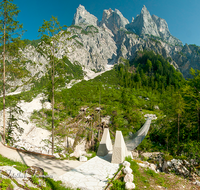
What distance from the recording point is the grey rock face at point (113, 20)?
456 feet

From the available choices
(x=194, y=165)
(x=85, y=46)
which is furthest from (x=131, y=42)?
(x=194, y=165)

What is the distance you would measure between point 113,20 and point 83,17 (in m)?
36.4

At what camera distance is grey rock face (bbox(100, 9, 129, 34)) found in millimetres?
139000

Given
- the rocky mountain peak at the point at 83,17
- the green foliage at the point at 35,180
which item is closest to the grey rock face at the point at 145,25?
the rocky mountain peak at the point at 83,17

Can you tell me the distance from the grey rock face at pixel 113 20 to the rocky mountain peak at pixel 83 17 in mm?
14542

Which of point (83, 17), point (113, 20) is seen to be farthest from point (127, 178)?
point (83, 17)

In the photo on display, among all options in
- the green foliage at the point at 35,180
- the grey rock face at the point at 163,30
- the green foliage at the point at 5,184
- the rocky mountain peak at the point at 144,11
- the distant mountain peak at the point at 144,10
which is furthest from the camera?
the grey rock face at the point at 163,30

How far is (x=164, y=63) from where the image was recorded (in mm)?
74000

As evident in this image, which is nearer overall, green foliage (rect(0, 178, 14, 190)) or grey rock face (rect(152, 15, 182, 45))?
green foliage (rect(0, 178, 14, 190))

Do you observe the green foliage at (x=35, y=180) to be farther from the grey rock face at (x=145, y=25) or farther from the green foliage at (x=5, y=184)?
the grey rock face at (x=145, y=25)

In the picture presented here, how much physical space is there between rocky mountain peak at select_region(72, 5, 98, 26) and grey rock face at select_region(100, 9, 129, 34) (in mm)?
14542

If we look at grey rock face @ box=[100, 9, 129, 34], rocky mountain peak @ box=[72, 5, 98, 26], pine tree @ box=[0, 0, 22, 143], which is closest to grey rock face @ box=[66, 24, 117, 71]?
grey rock face @ box=[100, 9, 129, 34]

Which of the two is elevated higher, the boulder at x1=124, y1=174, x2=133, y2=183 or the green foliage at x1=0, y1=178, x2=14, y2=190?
Answer: the green foliage at x1=0, y1=178, x2=14, y2=190

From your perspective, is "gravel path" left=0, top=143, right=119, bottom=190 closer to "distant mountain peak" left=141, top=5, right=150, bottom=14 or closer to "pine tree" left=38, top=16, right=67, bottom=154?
"pine tree" left=38, top=16, right=67, bottom=154
